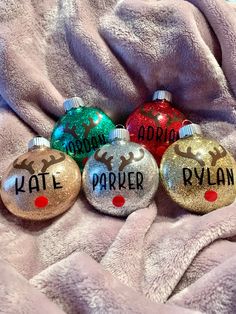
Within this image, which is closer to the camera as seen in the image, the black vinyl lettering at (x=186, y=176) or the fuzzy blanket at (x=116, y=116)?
the fuzzy blanket at (x=116, y=116)

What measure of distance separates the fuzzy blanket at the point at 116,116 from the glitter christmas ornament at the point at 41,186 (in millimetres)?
21

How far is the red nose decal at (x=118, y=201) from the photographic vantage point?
0.52 meters

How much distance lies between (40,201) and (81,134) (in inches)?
4.4

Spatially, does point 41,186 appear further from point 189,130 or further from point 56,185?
point 189,130

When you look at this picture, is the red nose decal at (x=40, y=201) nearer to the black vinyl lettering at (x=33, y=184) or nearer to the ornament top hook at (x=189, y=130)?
the black vinyl lettering at (x=33, y=184)

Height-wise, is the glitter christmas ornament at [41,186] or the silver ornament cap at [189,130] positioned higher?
the silver ornament cap at [189,130]

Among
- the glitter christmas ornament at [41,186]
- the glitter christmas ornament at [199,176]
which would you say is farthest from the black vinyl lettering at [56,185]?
the glitter christmas ornament at [199,176]

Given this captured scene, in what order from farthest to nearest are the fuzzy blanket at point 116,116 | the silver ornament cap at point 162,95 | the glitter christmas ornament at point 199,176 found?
the silver ornament cap at point 162,95
the glitter christmas ornament at point 199,176
the fuzzy blanket at point 116,116

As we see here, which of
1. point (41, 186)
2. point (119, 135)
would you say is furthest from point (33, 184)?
point (119, 135)

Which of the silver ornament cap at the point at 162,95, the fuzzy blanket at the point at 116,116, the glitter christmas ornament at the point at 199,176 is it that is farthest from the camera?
the silver ornament cap at the point at 162,95

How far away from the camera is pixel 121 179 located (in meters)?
0.52

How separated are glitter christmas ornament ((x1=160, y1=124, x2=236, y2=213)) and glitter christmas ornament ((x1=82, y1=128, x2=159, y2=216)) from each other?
0.9 inches

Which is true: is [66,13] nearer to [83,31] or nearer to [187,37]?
[83,31]

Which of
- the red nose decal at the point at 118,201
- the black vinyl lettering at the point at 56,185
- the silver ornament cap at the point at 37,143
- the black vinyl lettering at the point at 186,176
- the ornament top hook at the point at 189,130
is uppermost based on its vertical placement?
the ornament top hook at the point at 189,130
